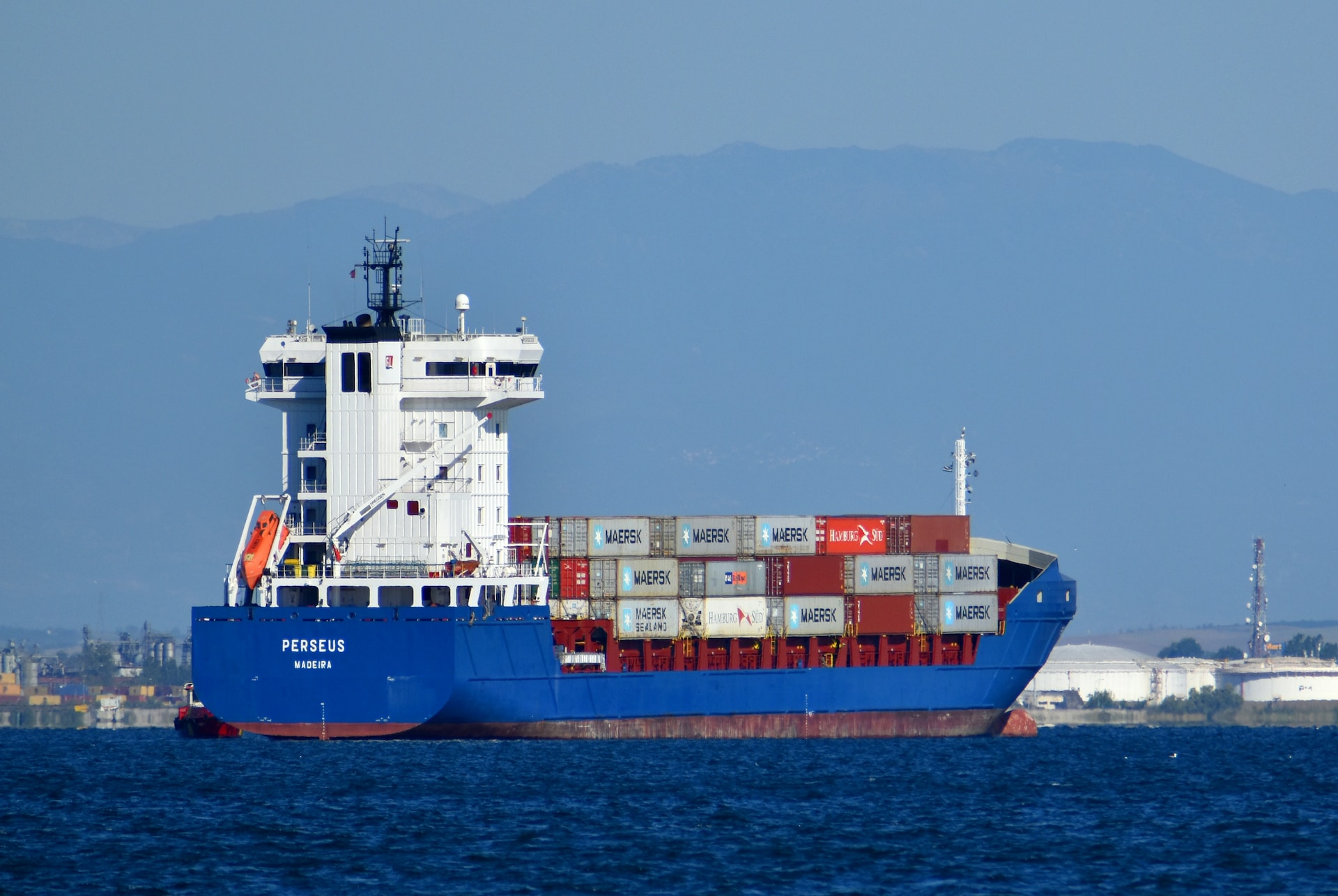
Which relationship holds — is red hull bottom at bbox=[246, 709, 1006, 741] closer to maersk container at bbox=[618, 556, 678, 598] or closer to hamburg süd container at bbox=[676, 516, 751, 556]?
maersk container at bbox=[618, 556, 678, 598]

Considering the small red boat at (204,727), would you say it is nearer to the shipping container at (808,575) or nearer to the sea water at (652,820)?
the sea water at (652,820)

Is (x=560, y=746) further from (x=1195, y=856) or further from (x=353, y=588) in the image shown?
(x=1195, y=856)

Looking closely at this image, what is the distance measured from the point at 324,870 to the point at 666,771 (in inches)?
708

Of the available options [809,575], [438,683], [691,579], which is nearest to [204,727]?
[438,683]

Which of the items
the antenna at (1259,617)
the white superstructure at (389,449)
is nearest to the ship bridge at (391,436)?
the white superstructure at (389,449)

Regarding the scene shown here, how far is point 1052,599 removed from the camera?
7400 centimetres

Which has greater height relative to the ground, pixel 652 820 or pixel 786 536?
pixel 786 536

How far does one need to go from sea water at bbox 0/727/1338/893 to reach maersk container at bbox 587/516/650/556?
18.6ft

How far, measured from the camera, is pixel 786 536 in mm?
69375

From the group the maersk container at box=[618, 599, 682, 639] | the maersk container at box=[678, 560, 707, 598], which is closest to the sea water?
the maersk container at box=[618, 599, 682, 639]

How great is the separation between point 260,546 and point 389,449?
4.56 m

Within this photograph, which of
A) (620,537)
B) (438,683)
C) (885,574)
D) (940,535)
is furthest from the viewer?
(940,535)

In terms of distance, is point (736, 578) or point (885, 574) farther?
point (885, 574)

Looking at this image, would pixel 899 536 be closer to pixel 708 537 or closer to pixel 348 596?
pixel 708 537
